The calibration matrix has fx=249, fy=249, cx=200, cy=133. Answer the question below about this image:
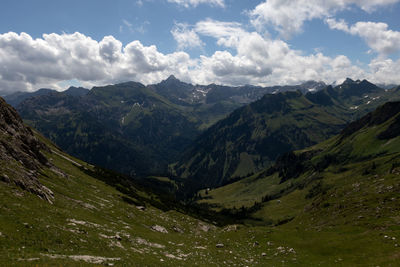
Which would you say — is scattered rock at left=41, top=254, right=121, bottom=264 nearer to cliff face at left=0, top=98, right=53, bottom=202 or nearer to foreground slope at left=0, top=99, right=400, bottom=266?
foreground slope at left=0, top=99, right=400, bottom=266

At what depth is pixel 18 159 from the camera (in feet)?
196

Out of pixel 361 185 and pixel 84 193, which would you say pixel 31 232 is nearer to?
pixel 84 193

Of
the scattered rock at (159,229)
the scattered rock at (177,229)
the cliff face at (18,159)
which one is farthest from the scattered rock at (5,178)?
the scattered rock at (177,229)

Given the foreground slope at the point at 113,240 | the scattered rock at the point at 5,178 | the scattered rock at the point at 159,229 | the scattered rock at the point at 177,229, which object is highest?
the scattered rock at the point at 5,178

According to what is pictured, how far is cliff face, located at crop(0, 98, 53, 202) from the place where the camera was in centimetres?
4476

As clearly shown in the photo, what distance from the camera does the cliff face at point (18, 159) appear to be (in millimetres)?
44756

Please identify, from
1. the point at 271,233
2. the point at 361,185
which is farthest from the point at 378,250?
the point at 361,185

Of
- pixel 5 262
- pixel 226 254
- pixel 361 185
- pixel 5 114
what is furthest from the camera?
pixel 361 185

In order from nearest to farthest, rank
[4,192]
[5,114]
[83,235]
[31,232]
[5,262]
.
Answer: [5,262] < [31,232] < [83,235] < [4,192] < [5,114]

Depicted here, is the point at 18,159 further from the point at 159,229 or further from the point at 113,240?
the point at 159,229

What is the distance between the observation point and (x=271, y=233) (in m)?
60.9

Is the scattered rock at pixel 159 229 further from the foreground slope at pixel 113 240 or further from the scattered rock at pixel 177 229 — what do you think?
the scattered rock at pixel 177 229

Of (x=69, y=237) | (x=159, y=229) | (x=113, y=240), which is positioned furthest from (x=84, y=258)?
(x=159, y=229)

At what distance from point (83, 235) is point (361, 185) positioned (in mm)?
115606
